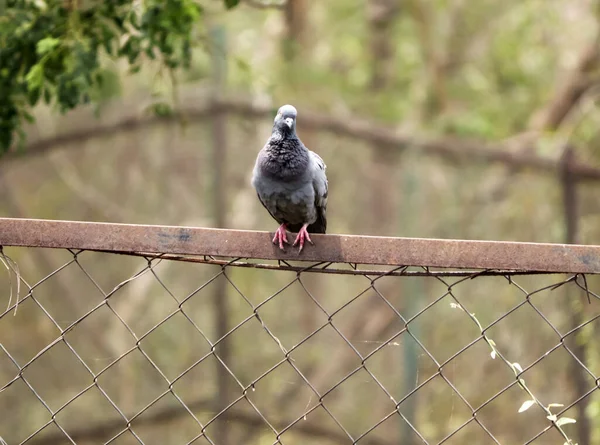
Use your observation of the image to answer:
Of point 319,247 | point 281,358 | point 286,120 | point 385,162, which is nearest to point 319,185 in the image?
point 286,120

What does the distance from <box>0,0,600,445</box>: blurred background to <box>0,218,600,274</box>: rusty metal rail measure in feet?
5.24

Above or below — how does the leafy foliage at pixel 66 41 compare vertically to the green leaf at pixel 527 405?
above

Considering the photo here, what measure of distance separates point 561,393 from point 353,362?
1619 millimetres

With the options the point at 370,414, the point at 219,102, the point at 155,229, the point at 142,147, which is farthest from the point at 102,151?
the point at 155,229

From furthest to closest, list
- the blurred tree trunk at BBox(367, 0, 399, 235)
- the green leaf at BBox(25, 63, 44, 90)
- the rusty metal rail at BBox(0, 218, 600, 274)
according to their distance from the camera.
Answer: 1. the blurred tree trunk at BBox(367, 0, 399, 235)
2. the green leaf at BBox(25, 63, 44, 90)
3. the rusty metal rail at BBox(0, 218, 600, 274)

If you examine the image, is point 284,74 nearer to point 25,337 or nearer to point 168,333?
point 168,333

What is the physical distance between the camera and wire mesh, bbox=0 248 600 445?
4.53 m

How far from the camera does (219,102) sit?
4812 millimetres

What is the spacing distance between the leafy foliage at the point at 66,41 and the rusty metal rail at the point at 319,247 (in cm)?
112

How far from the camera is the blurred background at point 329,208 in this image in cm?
464

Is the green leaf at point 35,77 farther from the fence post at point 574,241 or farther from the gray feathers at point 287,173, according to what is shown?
the fence post at point 574,241

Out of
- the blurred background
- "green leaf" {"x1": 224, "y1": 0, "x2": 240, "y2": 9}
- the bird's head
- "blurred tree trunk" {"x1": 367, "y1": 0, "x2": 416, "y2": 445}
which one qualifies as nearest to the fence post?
the blurred background

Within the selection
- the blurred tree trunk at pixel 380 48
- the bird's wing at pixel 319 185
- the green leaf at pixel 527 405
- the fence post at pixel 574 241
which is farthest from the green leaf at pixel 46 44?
the blurred tree trunk at pixel 380 48

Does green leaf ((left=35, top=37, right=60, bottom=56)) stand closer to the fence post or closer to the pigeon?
the pigeon
